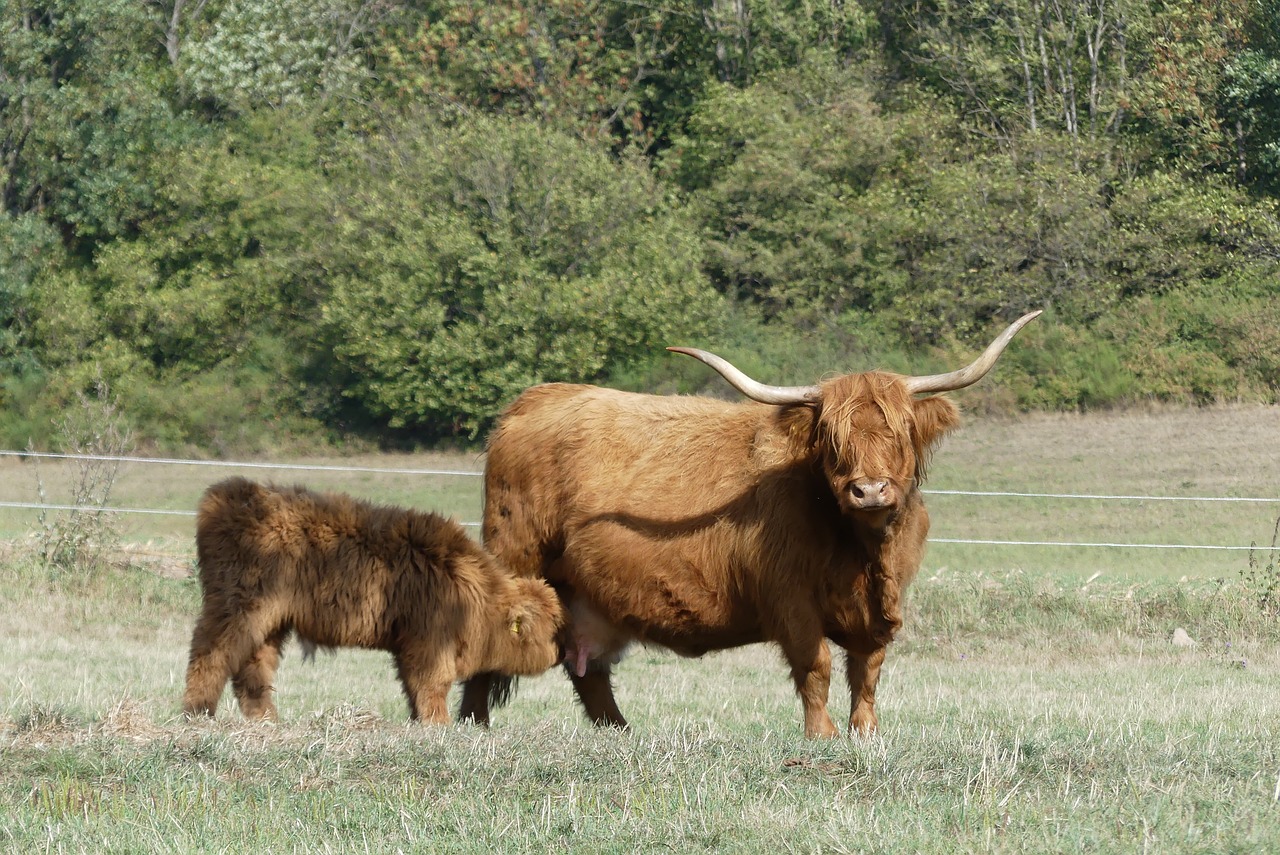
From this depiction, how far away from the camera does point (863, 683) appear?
7.94 meters

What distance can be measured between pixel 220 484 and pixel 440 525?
1.27 metres

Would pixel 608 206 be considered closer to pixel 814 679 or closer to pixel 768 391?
pixel 768 391

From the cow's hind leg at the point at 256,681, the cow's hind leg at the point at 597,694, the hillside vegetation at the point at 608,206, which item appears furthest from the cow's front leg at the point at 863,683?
the hillside vegetation at the point at 608,206

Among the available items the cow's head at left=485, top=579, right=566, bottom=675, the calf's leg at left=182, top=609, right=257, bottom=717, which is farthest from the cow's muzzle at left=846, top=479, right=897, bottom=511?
the calf's leg at left=182, top=609, right=257, bottom=717

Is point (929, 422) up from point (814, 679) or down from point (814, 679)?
up

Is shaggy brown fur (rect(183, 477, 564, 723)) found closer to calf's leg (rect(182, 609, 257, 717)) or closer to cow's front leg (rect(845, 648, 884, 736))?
calf's leg (rect(182, 609, 257, 717))

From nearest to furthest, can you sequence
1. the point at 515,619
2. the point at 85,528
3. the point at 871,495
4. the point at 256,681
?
the point at 871,495 → the point at 515,619 → the point at 256,681 → the point at 85,528

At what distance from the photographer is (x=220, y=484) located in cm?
945

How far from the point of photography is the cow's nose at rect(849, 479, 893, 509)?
7.08 meters

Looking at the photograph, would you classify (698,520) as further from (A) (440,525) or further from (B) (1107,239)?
(B) (1107,239)

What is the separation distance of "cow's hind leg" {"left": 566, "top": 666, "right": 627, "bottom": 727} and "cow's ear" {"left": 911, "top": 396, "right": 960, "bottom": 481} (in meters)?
2.60

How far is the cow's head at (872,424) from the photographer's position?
7.22m

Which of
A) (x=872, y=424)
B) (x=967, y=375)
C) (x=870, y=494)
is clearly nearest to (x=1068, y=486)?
(x=967, y=375)

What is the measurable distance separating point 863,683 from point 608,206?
2737cm
